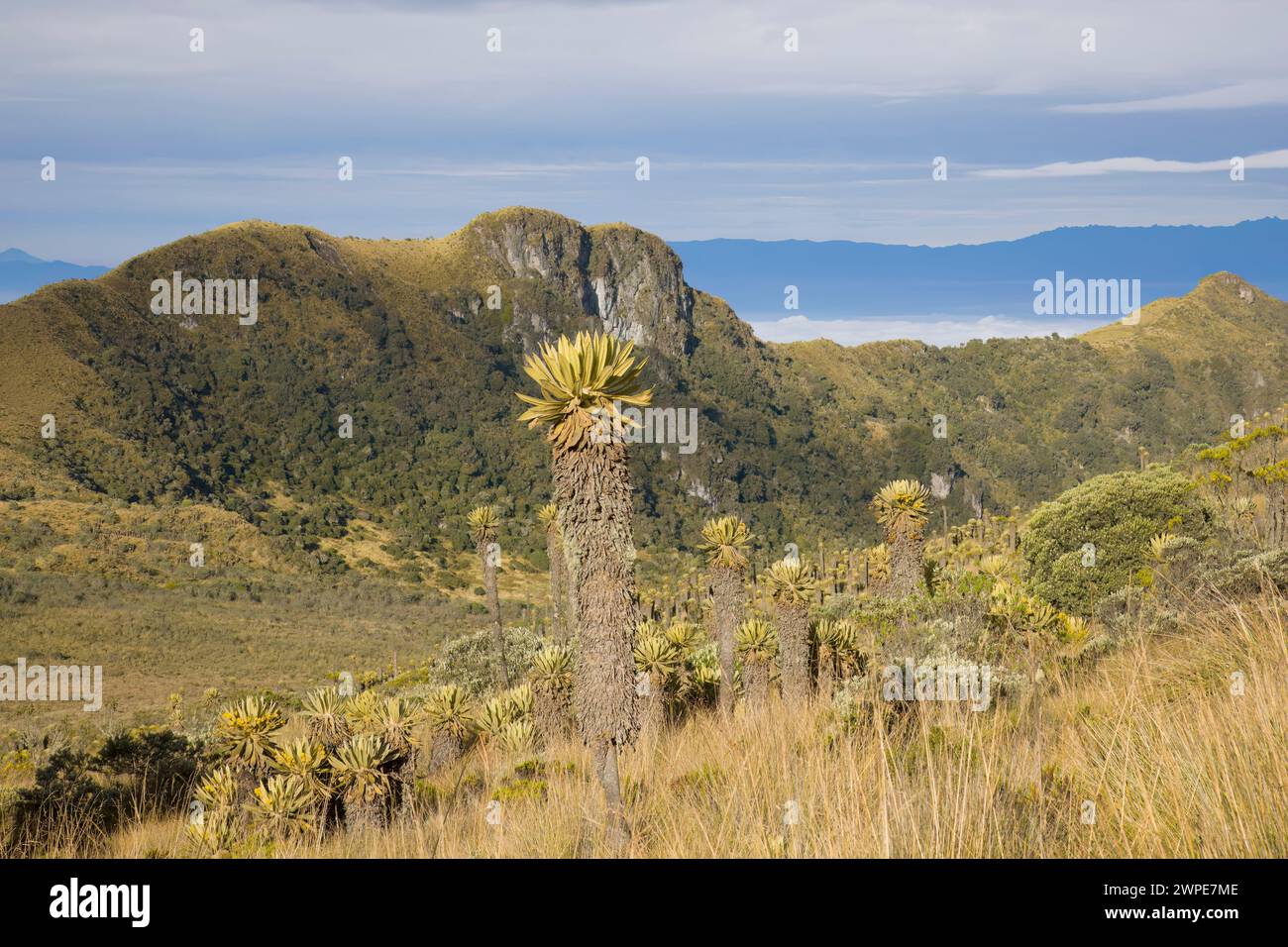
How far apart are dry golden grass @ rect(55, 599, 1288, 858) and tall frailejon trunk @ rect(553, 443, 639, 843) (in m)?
0.64

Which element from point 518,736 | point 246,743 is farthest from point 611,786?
point 518,736

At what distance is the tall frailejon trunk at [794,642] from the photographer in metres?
12.2

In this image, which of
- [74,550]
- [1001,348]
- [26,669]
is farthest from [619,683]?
[1001,348]

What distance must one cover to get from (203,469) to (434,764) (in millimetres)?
98856

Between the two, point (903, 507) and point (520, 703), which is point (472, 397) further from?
point (520, 703)

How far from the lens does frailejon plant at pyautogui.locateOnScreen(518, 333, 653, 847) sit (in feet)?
20.2

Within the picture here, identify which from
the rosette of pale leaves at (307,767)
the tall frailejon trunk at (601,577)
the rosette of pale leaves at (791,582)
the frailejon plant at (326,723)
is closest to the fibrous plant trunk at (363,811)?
the rosette of pale leaves at (307,767)

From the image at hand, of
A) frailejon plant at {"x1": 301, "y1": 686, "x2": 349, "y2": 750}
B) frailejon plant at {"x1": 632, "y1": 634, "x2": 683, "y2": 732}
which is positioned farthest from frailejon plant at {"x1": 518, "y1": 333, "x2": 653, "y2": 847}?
frailejon plant at {"x1": 632, "y1": 634, "x2": 683, "y2": 732}

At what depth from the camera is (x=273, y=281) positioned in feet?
460

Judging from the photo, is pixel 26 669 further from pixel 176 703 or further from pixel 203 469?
pixel 203 469

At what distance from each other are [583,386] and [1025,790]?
12.2 feet

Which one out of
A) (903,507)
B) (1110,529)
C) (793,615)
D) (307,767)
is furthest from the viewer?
(1110,529)

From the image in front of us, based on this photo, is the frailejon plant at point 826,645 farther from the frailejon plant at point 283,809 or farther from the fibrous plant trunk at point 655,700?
the frailejon plant at point 283,809

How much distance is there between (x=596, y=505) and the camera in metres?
6.27
